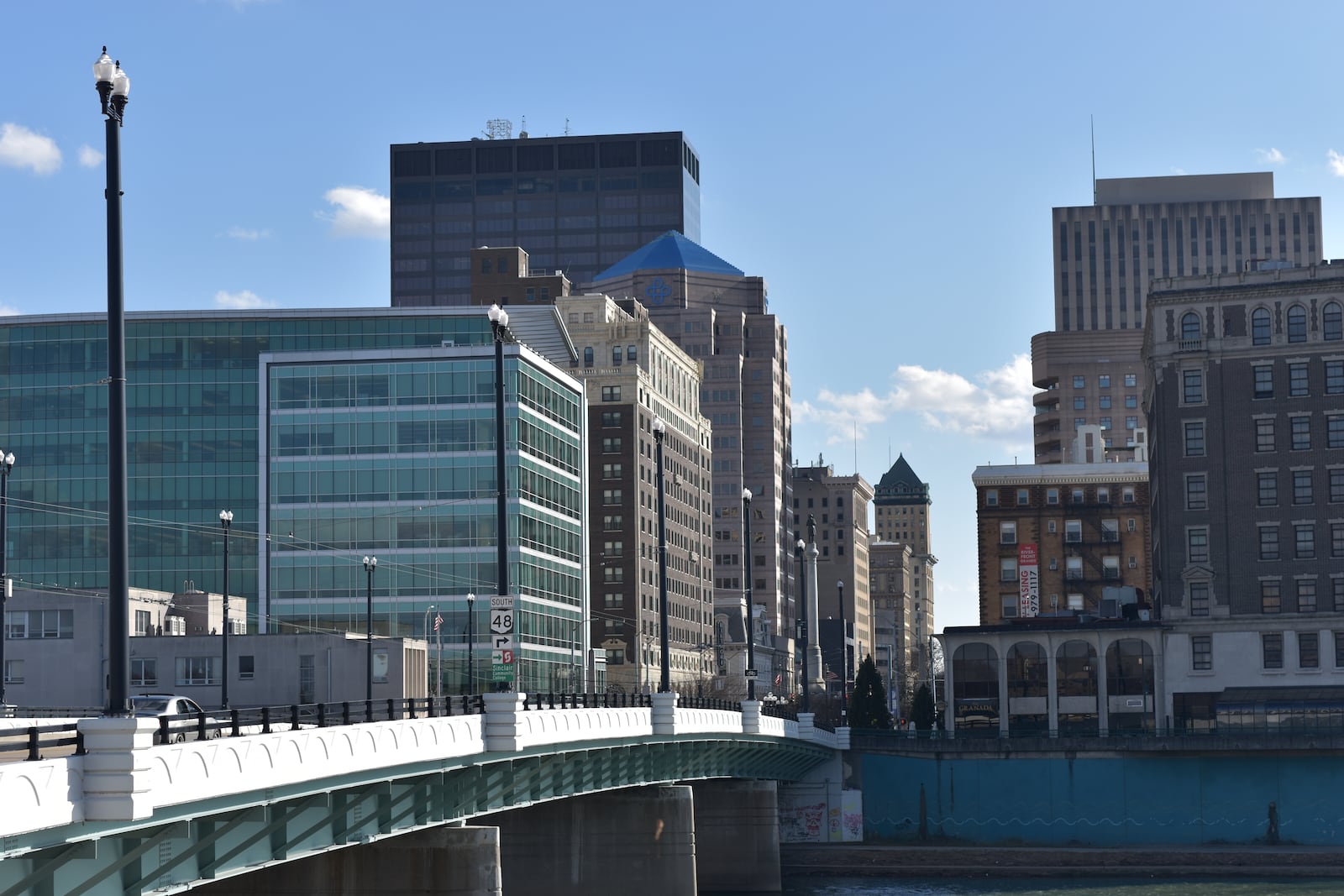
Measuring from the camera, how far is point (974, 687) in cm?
12556

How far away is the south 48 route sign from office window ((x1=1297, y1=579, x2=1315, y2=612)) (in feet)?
273

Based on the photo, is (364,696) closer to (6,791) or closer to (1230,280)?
(1230,280)

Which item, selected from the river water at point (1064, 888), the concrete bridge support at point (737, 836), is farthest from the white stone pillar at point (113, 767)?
the river water at point (1064, 888)

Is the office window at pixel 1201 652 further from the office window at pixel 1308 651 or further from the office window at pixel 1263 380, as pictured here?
the office window at pixel 1263 380

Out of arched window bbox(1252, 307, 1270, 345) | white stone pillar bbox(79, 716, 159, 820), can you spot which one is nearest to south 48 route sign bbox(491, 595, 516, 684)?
white stone pillar bbox(79, 716, 159, 820)

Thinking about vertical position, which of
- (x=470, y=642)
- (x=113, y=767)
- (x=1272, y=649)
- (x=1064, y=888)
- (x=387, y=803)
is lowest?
(x=1064, y=888)

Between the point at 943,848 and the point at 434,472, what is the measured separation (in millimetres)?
36083

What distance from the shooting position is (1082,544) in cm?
17025

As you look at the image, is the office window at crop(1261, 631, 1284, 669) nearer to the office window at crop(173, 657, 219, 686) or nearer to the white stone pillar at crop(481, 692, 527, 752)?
the office window at crop(173, 657, 219, 686)

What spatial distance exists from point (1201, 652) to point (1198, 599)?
3218 millimetres

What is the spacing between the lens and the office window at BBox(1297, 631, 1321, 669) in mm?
114688

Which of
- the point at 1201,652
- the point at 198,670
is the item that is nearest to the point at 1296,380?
the point at 1201,652

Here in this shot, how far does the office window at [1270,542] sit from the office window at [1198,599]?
399cm

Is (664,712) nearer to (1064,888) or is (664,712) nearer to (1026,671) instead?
(1064,888)
